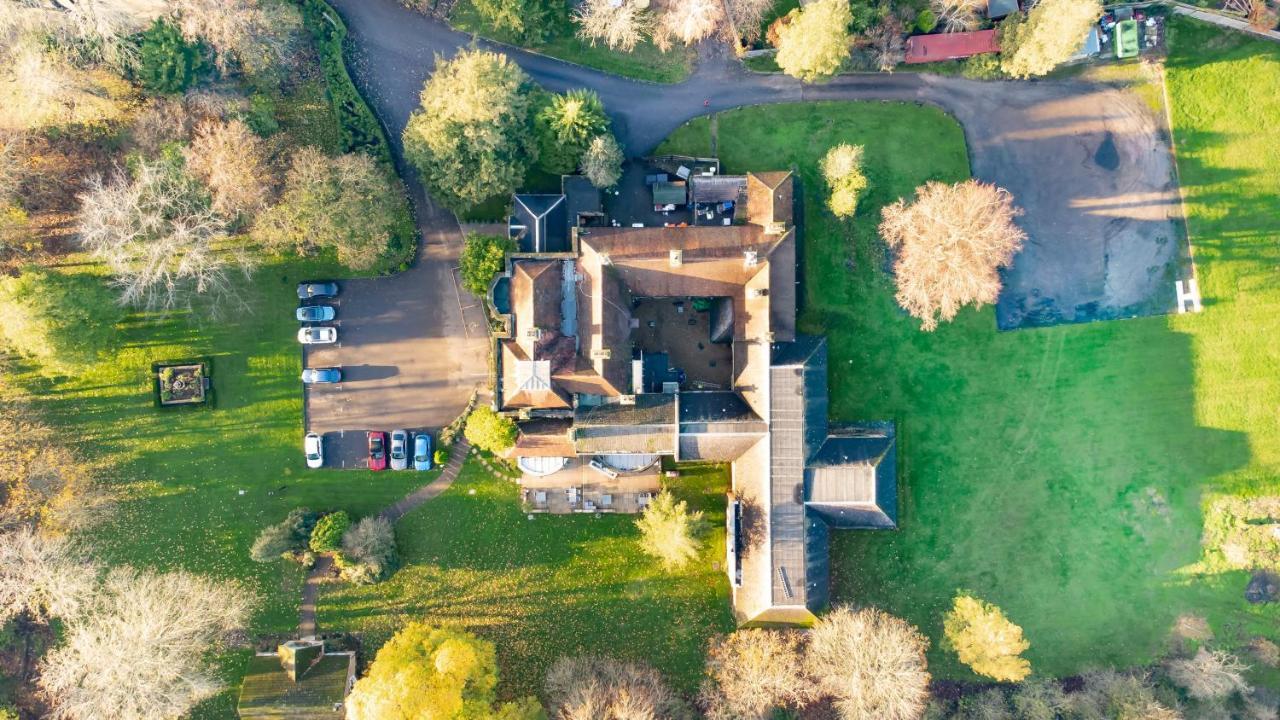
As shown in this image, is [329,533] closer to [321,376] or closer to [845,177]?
[321,376]

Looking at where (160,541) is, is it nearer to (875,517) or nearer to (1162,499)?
(875,517)

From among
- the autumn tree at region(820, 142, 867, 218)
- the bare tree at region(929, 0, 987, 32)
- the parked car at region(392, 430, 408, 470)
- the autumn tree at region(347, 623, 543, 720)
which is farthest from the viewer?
the parked car at region(392, 430, 408, 470)

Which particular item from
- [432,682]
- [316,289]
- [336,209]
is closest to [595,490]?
[432,682]

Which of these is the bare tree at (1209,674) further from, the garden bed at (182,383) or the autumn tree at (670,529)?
the garden bed at (182,383)

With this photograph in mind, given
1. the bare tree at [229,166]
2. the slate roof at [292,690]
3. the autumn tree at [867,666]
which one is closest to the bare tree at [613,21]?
the bare tree at [229,166]

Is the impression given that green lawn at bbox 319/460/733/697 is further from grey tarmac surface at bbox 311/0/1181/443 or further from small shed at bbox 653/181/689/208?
small shed at bbox 653/181/689/208

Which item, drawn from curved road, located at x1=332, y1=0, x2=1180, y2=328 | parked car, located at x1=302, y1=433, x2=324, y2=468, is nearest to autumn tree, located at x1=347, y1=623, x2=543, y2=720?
parked car, located at x1=302, y1=433, x2=324, y2=468
